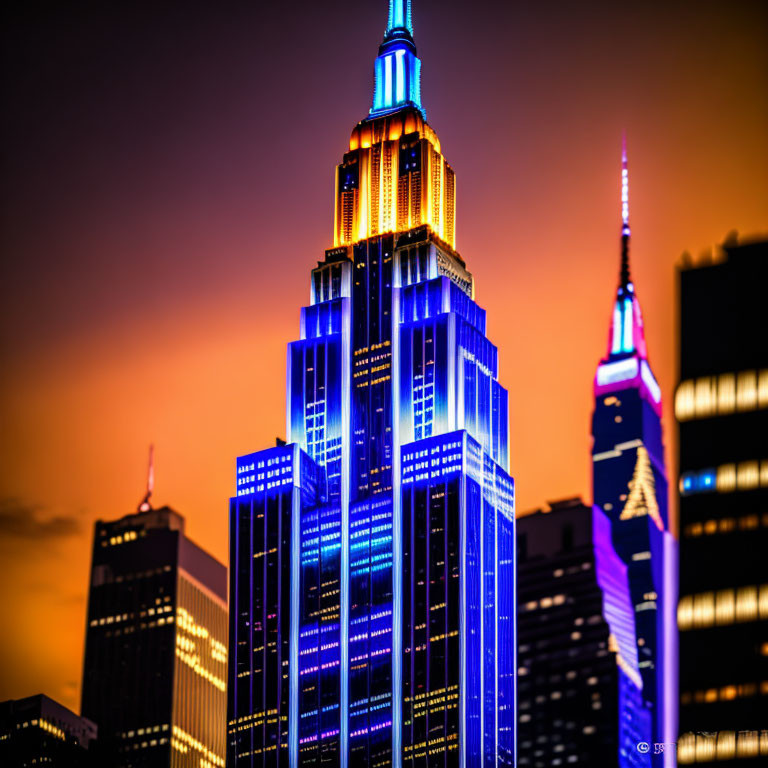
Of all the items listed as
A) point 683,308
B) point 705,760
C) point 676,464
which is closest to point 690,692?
point 705,760

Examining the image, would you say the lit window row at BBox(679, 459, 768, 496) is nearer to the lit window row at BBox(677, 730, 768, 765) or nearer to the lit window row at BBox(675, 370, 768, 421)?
the lit window row at BBox(675, 370, 768, 421)

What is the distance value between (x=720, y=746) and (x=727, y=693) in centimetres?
395

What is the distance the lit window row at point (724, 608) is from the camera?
558ft

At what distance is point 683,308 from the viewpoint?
182 m

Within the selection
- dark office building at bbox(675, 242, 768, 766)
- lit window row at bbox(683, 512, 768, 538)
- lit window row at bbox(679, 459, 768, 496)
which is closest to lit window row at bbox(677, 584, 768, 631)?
dark office building at bbox(675, 242, 768, 766)

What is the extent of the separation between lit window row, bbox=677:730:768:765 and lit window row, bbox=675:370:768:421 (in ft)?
81.0

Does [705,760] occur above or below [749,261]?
below

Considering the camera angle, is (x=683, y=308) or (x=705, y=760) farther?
(x=683, y=308)

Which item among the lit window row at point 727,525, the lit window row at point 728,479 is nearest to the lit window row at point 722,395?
the lit window row at point 728,479

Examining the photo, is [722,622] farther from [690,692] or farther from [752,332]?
[752,332]

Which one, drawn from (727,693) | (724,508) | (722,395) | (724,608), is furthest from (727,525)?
(727,693)

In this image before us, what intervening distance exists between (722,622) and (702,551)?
582 cm

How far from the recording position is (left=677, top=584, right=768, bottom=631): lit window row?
170125mm

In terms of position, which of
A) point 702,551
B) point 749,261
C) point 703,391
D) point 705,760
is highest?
point 749,261
